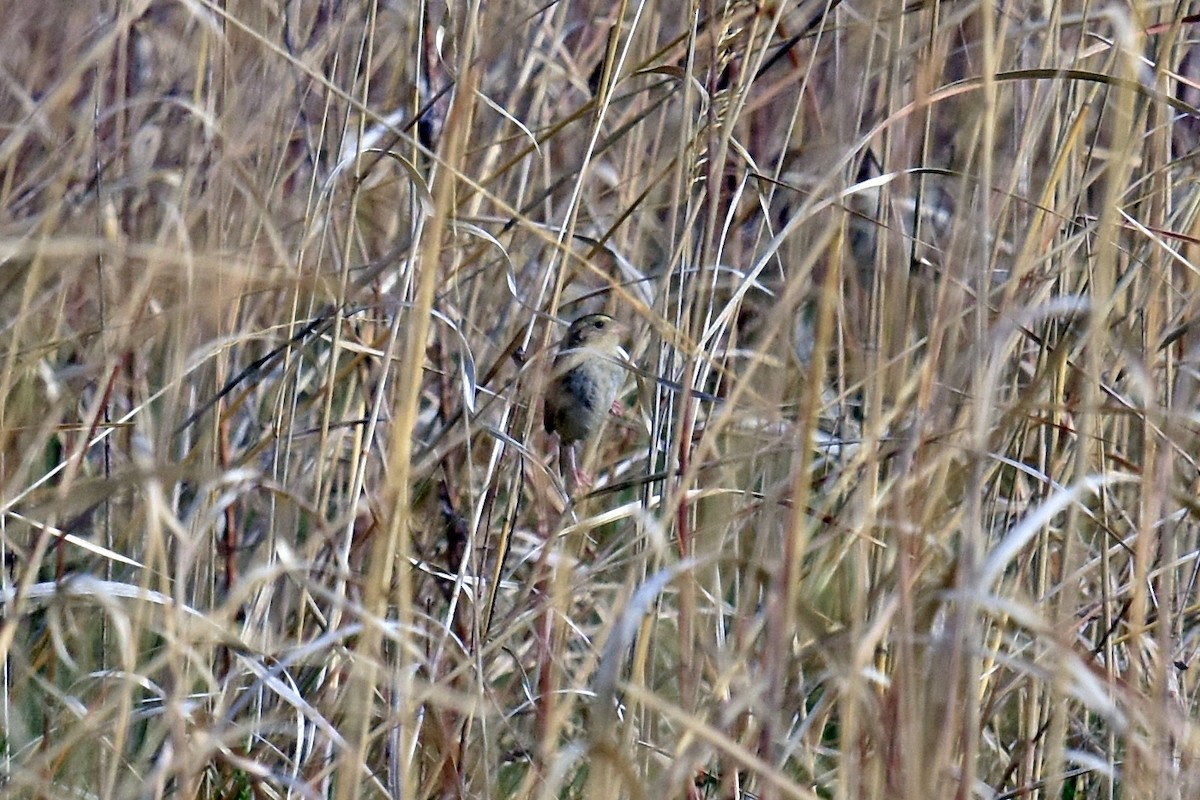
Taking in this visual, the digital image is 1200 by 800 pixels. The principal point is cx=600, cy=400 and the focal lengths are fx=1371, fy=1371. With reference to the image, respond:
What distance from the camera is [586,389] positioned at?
1.84 meters

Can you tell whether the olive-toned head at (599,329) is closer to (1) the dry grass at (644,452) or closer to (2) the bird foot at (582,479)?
(1) the dry grass at (644,452)

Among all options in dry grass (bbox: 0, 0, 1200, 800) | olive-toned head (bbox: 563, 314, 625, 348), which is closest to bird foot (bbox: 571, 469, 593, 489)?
dry grass (bbox: 0, 0, 1200, 800)

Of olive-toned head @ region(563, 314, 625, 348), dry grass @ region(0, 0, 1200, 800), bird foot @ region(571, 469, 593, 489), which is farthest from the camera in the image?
olive-toned head @ region(563, 314, 625, 348)

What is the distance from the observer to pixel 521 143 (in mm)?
1741

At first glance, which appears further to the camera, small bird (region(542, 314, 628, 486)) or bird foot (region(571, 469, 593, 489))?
small bird (region(542, 314, 628, 486))

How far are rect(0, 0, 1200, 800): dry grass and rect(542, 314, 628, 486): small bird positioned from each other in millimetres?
97

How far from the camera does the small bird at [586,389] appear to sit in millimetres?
1735

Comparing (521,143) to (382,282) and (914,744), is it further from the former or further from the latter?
(914,744)

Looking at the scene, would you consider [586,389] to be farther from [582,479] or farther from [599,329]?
[582,479]

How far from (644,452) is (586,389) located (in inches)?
8.2

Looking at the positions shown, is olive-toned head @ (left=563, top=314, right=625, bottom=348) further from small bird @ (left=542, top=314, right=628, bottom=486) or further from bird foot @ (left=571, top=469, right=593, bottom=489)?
bird foot @ (left=571, top=469, right=593, bottom=489)

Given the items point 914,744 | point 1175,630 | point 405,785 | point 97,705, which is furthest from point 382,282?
point 914,744

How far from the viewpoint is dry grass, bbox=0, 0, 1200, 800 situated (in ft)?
2.72

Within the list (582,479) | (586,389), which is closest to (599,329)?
(586,389)
